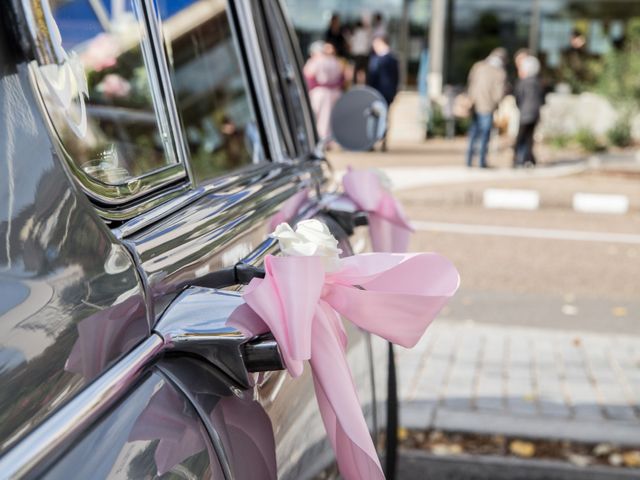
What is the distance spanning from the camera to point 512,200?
10.9 meters

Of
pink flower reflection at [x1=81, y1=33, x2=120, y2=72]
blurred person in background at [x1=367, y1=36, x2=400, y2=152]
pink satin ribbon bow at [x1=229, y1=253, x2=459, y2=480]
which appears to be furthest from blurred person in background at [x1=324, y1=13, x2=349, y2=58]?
pink satin ribbon bow at [x1=229, y1=253, x2=459, y2=480]

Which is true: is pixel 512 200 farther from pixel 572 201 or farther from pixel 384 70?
pixel 384 70

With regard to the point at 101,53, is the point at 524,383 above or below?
below

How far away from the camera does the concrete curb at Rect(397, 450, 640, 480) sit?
12.2 ft

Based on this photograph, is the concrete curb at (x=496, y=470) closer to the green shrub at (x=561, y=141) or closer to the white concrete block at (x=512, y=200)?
the white concrete block at (x=512, y=200)

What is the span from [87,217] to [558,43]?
21.8m

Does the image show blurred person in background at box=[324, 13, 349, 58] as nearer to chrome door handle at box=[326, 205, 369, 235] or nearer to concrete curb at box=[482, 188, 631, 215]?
concrete curb at box=[482, 188, 631, 215]

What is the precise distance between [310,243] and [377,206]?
1.16m

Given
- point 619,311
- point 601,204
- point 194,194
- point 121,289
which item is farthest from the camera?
point 601,204

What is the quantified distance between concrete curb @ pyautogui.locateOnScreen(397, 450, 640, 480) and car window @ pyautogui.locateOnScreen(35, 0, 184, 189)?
2.14m

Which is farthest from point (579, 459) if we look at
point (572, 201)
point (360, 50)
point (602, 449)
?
point (360, 50)

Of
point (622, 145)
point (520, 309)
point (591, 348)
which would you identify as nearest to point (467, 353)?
point (591, 348)

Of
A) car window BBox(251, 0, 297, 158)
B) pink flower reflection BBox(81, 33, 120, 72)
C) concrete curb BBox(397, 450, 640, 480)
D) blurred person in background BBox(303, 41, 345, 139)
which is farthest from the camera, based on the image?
blurred person in background BBox(303, 41, 345, 139)

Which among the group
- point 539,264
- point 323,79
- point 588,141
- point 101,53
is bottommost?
point 588,141
